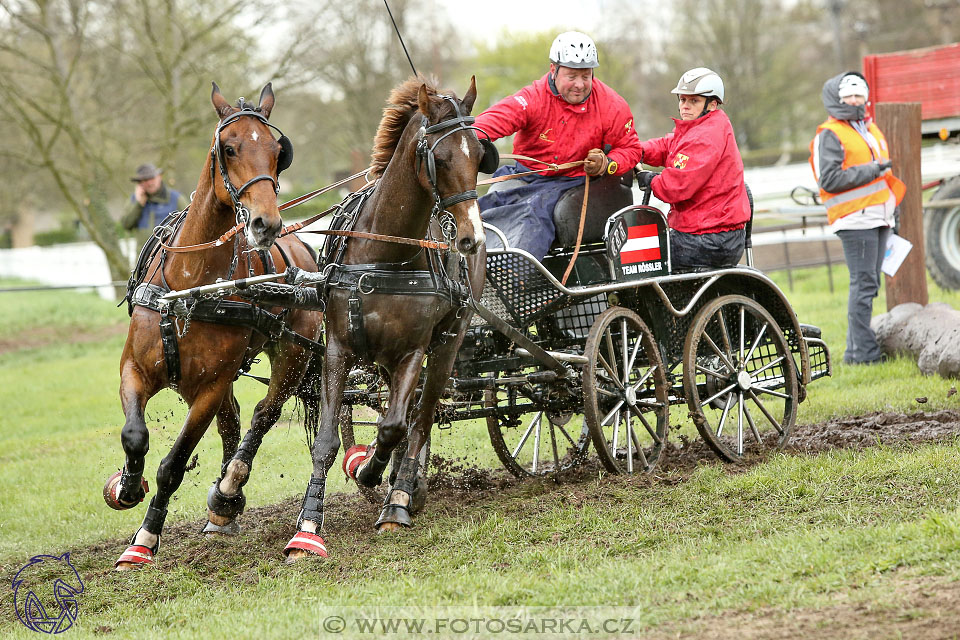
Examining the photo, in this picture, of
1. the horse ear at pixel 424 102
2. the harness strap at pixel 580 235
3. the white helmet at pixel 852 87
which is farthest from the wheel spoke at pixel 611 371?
the white helmet at pixel 852 87

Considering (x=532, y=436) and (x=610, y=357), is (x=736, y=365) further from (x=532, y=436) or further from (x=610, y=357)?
(x=532, y=436)

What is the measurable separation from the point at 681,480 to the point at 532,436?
8.01ft

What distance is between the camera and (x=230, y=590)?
4.68 metres

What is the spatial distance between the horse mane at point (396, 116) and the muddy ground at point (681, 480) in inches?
76.4

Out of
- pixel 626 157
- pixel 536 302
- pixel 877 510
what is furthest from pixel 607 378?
pixel 877 510

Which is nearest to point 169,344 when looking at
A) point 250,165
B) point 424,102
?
point 250,165

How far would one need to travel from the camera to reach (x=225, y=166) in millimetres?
4895

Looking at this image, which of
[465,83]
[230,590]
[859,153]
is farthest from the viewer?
[465,83]

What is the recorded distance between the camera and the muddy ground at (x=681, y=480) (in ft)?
11.3

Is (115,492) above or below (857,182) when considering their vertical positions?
below

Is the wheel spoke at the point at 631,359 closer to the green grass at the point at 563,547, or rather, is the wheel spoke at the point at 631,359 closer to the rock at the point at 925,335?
the green grass at the point at 563,547

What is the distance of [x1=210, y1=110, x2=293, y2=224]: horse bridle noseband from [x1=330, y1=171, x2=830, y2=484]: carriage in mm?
1258

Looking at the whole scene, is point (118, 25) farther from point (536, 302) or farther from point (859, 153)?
point (536, 302)

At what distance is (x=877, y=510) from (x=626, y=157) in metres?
2.48
